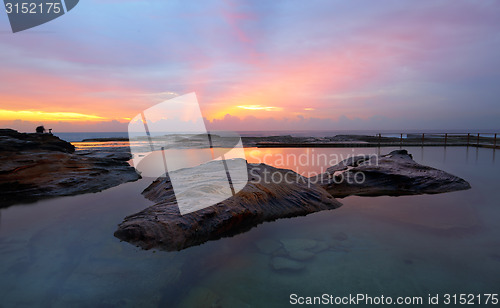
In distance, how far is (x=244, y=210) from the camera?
3.77m

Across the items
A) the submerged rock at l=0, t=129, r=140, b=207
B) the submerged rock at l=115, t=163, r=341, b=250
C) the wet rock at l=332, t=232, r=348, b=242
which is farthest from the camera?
the submerged rock at l=0, t=129, r=140, b=207

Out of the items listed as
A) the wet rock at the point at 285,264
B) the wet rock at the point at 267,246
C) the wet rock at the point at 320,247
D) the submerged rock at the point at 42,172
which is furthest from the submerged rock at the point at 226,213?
the submerged rock at the point at 42,172

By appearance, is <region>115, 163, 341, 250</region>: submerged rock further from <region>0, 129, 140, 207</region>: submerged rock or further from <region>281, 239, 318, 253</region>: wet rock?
<region>0, 129, 140, 207</region>: submerged rock

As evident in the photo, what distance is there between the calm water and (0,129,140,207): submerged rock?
143cm

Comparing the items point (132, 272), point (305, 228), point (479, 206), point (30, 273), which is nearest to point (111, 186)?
point (30, 273)

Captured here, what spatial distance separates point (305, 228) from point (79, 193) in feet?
18.0

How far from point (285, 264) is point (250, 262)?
0.41m

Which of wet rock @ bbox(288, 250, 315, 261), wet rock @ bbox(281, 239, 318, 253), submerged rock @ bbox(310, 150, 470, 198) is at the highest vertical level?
submerged rock @ bbox(310, 150, 470, 198)

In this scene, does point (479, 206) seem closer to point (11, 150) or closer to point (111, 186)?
point (111, 186)

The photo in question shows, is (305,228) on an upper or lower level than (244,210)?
lower

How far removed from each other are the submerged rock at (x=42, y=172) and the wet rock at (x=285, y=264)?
18.0 feet

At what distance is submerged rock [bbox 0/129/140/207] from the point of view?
221 inches

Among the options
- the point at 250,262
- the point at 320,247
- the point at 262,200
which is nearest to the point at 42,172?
the point at 262,200

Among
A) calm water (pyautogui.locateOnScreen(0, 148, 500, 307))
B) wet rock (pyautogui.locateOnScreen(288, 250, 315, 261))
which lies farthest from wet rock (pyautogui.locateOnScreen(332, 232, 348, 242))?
wet rock (pyautogui.locateOnScreen(288, 250, 315, 261))
